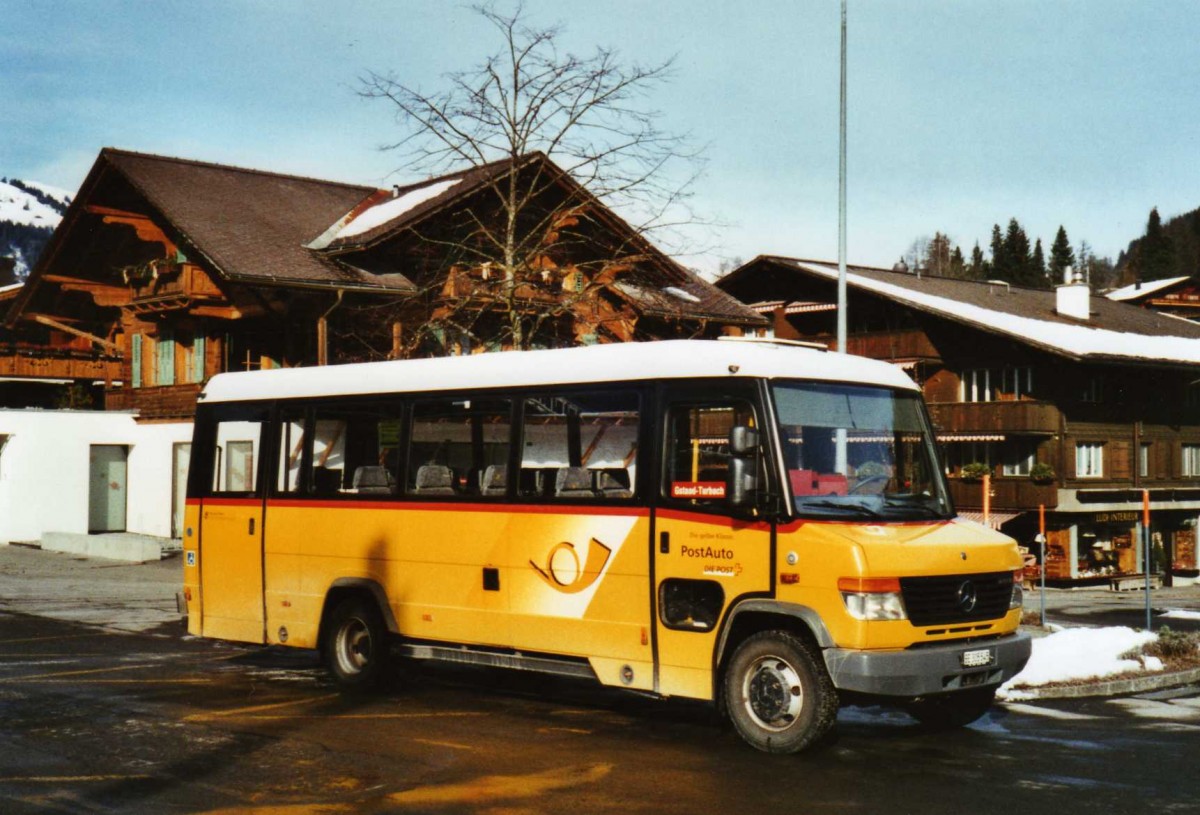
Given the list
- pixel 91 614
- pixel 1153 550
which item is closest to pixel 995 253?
pixel 1153 550

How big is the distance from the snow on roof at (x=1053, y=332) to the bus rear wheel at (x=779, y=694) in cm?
4048

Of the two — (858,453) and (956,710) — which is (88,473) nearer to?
(956,710)

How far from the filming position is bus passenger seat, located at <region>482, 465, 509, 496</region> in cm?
1225

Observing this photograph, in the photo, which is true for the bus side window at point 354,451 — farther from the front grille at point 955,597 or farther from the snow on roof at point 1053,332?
the snow on roof at point 1053,332

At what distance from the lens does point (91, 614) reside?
2066cm

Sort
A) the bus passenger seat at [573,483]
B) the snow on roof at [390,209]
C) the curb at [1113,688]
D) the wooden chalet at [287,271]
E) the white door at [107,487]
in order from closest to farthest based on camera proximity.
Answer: the bus passenger seat at [573,483]
the curb at [1113,688]
the wooden chalet at [287,271]
the snow on roof at [390,209]
the white door at [107,487]

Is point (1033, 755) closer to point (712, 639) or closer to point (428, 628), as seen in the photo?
point (712, 639)

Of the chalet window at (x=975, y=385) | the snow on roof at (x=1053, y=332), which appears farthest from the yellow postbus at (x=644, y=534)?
the chalet window at (x=975, y=385)

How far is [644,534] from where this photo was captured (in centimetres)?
1107

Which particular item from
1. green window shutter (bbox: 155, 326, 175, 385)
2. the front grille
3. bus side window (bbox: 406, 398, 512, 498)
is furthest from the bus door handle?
green window shutter (bbox: 155, 326, 175, 385)

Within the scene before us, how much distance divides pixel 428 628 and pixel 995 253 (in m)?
154

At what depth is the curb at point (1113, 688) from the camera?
1362cm

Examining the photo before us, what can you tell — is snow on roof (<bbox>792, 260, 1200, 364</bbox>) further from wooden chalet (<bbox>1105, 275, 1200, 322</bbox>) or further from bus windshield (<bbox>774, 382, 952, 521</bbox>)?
bus windshield (<bbox>774, 382, 952, 521</bbox>)

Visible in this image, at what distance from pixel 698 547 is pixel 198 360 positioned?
2715 cm
